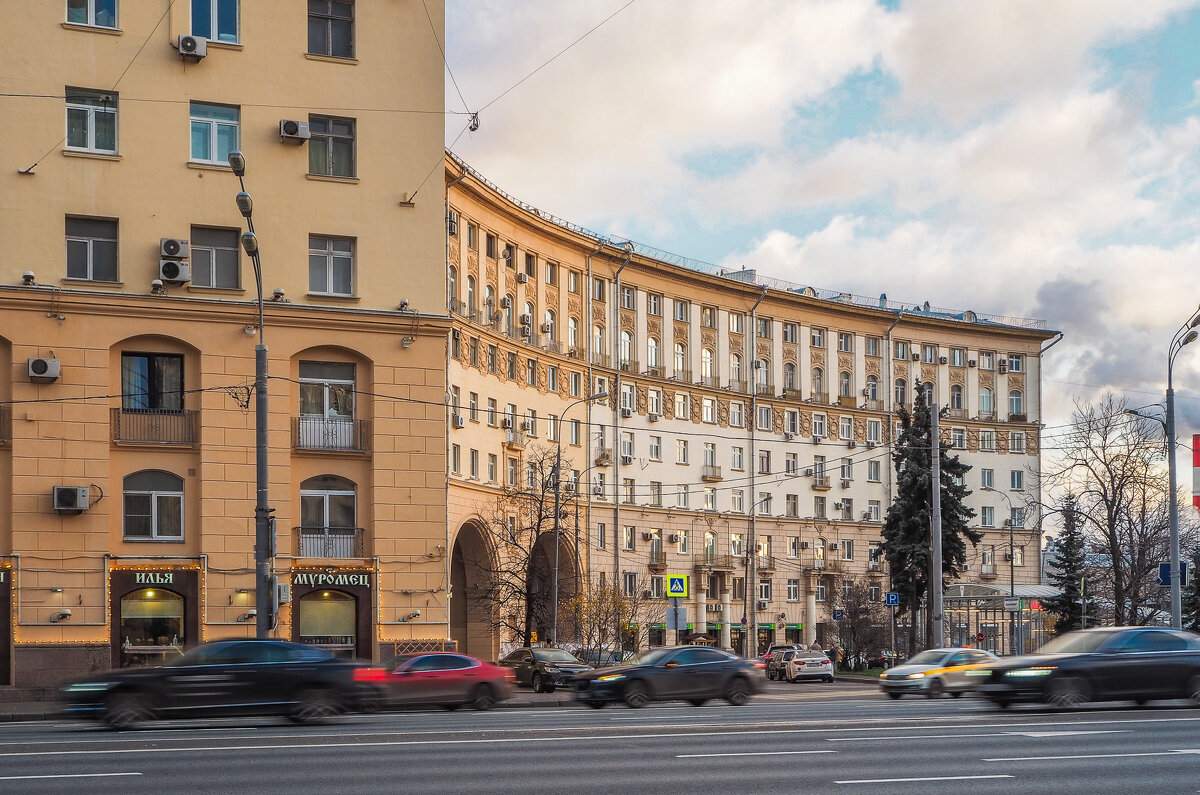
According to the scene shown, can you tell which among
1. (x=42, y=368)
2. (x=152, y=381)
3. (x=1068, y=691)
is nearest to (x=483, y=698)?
(x=1068, y=691)

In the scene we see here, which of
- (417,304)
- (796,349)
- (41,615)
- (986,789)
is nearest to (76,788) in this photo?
(986,789)

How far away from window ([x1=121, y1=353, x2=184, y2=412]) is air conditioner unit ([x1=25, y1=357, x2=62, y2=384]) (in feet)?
5.98

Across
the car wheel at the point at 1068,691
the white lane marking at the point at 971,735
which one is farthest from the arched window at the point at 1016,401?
the white lane marking at the point at 971,735

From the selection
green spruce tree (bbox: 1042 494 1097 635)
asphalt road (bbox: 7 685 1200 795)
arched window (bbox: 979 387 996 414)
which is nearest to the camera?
asphalt road (bbox: 7 685 1200 795)

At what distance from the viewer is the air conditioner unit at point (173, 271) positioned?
120ft

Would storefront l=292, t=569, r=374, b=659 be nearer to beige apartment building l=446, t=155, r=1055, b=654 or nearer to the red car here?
the red car

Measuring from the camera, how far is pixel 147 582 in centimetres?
3666

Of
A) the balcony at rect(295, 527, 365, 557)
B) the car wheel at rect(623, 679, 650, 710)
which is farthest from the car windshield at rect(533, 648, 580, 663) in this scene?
the car wheel at rect(623, 679, 650, 710)

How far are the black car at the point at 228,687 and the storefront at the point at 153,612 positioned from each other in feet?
53.1

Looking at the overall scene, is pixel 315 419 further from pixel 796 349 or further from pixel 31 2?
pixel 796 349

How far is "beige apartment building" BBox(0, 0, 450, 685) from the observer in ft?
118

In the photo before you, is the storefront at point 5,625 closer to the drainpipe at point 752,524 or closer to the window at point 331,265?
the window at point 331,265

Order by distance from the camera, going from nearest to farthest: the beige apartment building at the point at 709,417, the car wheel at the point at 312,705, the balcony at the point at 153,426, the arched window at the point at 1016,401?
the car wheel at the point at 312,705 → the balcony at the point at 153,426 → the beige apartment building at the point at 709,417 → the arched window at the point at 1016,401

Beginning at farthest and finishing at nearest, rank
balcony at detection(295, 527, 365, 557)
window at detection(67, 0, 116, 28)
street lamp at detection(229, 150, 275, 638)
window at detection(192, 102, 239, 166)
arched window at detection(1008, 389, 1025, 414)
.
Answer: arched window at detection(1008, 389, 1025, 414) → balcony at detection(295, 527, 365, 557) → window at detection(192, 102, 239, 166) → window at detection(67, 0, 116, 28) → street lamp at detection(229, 150, 275, 638)
